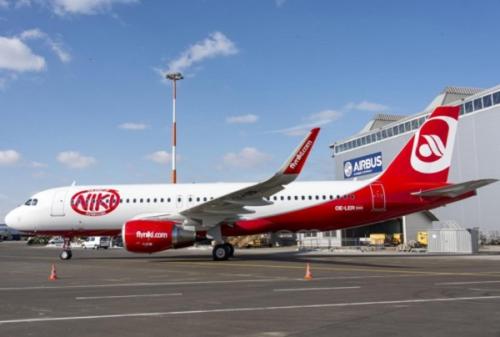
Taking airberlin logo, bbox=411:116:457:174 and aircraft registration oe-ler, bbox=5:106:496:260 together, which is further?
airberlin logo, bbox=411:116:457:174

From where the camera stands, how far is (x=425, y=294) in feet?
34.2

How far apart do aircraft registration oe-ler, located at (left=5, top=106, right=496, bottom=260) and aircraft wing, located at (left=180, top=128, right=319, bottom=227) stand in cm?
7

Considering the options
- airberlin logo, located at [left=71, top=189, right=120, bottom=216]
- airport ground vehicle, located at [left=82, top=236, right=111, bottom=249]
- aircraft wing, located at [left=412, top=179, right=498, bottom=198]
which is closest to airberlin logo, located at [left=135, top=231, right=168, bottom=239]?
airberlin logo, located at [left=71, top=189, right=120, bottom=216]

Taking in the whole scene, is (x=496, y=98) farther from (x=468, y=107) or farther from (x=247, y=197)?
(x=247, y=197)

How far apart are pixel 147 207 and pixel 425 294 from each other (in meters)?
16.3

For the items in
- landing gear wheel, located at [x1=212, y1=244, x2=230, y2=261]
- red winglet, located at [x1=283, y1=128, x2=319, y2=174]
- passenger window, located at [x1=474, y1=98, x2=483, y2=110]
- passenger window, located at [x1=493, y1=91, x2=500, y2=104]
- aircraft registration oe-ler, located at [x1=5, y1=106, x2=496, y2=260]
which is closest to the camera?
red winglet, located at [x1=283, y1=128, x2=319, y2=174]

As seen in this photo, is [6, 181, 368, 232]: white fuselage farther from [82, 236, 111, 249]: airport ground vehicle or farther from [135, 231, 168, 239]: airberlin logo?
[82, 236, 111, 249]: airport ground vehicle

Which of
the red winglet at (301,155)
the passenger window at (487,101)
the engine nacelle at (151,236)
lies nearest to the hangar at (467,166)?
the passenger window at (487,101)

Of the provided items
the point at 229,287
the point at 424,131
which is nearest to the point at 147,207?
the point at 229,287

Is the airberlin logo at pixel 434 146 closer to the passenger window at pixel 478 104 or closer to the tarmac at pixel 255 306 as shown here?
the tarmac at pixel 255 306

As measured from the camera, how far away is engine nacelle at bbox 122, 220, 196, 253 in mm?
20609

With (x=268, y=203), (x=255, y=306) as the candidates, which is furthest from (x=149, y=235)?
(x=255, y=306)

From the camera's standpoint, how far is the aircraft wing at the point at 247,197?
18578 mm

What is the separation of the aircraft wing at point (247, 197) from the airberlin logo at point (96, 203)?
4.61 meters
